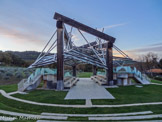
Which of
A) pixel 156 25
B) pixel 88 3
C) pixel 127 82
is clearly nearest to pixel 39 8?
pixel 88 3

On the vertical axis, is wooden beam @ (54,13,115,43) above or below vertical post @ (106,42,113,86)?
above

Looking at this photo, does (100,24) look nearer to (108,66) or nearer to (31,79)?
(108,66)

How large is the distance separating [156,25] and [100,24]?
30.9 feet

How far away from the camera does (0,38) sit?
1845 cm

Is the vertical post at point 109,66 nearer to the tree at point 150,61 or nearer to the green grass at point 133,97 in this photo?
the green grass at point 133,97

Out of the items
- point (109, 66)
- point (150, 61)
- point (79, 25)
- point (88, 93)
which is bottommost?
point (88, 93)

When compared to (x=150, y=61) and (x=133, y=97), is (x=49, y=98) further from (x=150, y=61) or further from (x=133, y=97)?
(x=150, y=61)

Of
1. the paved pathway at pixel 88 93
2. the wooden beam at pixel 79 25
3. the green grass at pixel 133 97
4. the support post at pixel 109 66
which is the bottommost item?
the paved pathway at pixel 88 93

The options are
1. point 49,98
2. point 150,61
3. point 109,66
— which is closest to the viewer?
point 49,98

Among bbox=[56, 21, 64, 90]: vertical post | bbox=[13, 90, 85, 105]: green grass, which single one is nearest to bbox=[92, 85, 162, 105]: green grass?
bbox=[13, 90, 85, 105]: green grass

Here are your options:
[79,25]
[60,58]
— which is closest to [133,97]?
[60,58]

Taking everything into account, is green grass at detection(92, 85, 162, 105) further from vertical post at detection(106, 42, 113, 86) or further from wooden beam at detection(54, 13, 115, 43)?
wooden beam at detection(54, 13, 115, 43)

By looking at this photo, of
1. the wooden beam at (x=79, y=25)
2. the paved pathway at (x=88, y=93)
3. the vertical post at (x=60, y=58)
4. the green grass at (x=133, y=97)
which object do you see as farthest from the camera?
the wooden beam at (x=79, y=25)

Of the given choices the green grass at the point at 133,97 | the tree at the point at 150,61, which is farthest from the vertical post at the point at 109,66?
the tree at the point at 150,61
